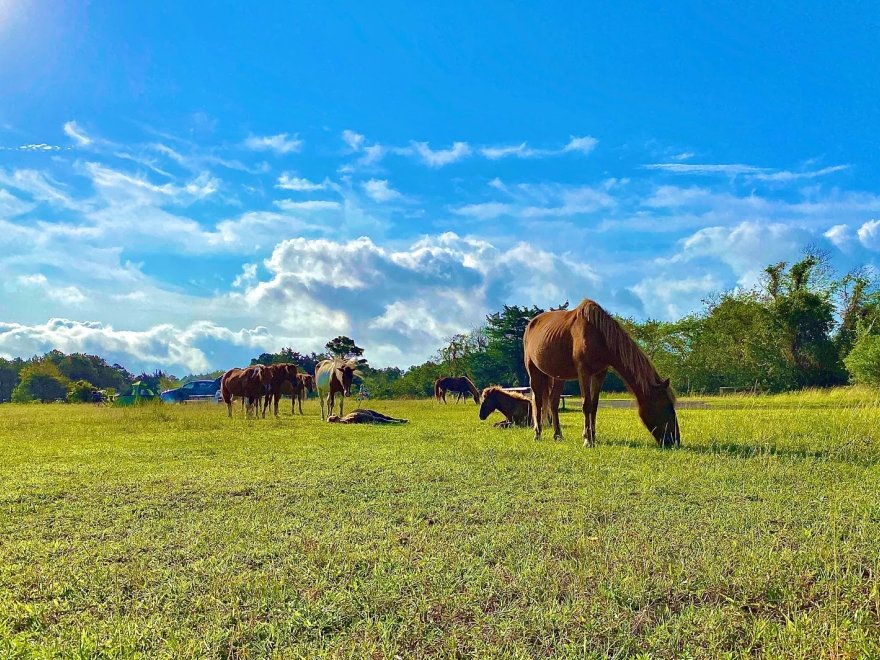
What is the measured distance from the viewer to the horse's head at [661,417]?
801cm

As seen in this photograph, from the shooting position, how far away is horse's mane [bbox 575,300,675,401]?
27.0 feet

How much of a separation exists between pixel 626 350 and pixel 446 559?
5951 mm

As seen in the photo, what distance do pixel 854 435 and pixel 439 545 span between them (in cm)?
782

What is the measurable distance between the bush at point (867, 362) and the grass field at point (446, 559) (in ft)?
84.0

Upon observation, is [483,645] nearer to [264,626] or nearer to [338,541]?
[264,626]

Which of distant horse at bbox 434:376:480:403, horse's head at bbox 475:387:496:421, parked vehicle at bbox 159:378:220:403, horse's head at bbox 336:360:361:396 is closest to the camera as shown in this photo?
horse's head at bbox 475:387:496:421

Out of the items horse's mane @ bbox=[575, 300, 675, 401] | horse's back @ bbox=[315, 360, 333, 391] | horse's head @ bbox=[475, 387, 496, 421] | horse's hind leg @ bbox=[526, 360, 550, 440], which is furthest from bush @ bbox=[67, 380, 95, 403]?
horse's mane @ bbox=[575, 300, 675, 401]

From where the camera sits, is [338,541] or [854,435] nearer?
[338,541]

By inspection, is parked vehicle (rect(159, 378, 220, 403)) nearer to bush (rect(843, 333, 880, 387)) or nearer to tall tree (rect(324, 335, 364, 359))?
tall tree (rect(324, 335, 364, 359))

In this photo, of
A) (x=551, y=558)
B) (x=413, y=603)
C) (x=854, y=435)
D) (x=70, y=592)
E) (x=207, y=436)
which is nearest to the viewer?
(x=413, y=603)

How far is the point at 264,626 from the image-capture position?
2381mm

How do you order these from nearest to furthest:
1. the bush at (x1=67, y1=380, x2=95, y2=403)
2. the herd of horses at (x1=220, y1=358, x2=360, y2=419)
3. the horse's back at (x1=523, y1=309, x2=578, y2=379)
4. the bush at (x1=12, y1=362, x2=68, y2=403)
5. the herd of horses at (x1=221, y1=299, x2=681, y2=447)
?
the herd of horses at (x1=221, y1=299, x2=681, y2=447) → the horse's back at (x1=523, y1=309, x2=578, y2=379) → the herd of horses at (x1=220, y1=358, x2=360, y2=419) → the bush at (x1=67, y1=380, x2=95, y2=403) → the bush at (x1=12, y1=362, x2=68, y2=403)

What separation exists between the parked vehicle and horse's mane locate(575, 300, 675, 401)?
142ft

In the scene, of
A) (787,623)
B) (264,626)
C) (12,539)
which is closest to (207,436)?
(12,539)
